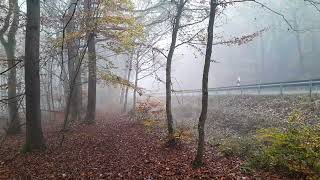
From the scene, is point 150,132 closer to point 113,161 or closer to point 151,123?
point 151,123

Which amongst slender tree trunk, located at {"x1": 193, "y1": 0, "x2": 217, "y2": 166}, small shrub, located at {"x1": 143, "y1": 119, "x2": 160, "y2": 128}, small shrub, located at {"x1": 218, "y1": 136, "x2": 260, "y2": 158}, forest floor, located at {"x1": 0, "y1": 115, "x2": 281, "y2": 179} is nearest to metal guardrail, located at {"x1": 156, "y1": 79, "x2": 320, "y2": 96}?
small shrub, located at {"x1": 143, "y1": 119, "x2": 160, "y2": 128}

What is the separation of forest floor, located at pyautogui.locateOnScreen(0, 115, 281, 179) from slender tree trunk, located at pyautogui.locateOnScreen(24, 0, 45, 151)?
2.09ft

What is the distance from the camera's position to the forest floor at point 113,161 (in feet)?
30.3

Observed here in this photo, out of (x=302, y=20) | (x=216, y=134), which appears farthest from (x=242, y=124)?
(x=302, y=20)

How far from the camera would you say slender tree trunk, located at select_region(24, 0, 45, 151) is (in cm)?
1202

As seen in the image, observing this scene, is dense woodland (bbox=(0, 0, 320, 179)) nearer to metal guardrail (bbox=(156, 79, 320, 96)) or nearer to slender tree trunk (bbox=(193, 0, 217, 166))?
slender tree trunk (bbox=(193, 0, 217, 166))

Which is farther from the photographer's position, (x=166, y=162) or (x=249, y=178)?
(x=166, y=162)

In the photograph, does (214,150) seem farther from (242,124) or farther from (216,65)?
(216,65)

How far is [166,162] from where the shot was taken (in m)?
10.4

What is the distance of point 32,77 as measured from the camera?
1204cm

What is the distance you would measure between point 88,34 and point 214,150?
290 inches

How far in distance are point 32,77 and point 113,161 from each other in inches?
162

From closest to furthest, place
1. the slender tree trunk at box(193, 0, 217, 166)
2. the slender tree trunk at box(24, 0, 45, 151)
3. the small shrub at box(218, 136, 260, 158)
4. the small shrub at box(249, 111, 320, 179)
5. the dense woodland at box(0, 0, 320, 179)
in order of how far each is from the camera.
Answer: the small shrub at box(249, 111, 320, 179) → the dense woodland at box(0, 0, 320, 179) → the slender tree trunk at box(193, 0, 217, 166) → the small shrub at box(218, 136, 260, 158) → the slender tree trunk at box(24, 0, 45, 151)

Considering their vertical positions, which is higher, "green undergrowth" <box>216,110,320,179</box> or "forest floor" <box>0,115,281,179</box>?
"green undergrowth" <box>216,110,320,179</box>
